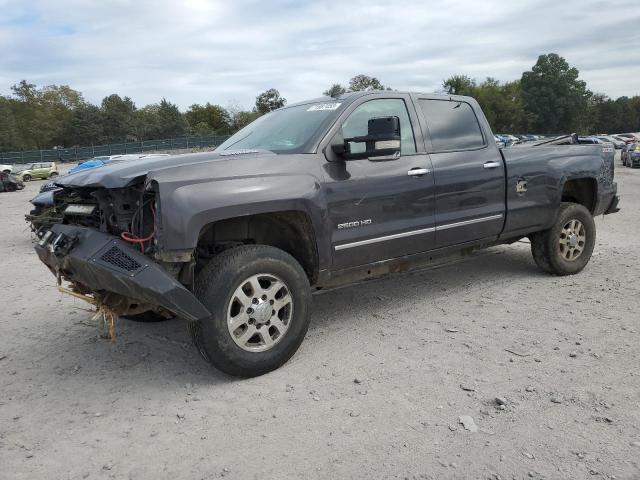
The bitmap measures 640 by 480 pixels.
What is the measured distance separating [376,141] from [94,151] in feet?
Result: 184

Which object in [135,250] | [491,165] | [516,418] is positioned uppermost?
[491,165]

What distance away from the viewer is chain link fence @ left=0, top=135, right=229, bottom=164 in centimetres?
5106

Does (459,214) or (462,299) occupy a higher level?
(459,214)

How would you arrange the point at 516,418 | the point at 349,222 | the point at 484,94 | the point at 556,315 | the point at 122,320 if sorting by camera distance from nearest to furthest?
1. the point at 516,418
2. the point at 349,222
3. the point at 556,315
4. the point at 122,320
5. the point at 484,94

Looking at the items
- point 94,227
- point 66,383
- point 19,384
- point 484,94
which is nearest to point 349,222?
point 94,227

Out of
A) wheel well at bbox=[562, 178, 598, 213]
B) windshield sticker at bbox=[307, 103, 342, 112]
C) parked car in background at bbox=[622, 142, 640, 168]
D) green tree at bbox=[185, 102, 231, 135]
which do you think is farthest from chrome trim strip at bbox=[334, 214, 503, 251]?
green tree at bbox=[185, 102, 231, 135]

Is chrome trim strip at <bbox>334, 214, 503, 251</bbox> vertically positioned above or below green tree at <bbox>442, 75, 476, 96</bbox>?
below

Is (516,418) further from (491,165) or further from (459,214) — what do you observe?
(491,165)

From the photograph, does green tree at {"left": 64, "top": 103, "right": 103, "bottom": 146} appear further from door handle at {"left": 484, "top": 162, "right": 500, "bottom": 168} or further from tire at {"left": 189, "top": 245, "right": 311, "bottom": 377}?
tire at {"left": 189, "top": 245, "right": 311, "bottom": 377}

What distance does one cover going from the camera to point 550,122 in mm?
96312

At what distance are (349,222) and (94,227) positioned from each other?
71.8 inches

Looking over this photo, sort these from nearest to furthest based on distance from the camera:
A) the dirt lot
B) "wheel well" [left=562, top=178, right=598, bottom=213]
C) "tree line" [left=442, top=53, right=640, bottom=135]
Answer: the dirt lot
"wheel well" [left=562, top=178, right=598, bottom=213]
"tree line" [left=442, top=53, right=640, bottom=135]

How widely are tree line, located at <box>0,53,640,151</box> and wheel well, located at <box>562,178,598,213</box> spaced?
61.7 meters

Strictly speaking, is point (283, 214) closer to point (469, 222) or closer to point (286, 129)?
point (286, 129)
